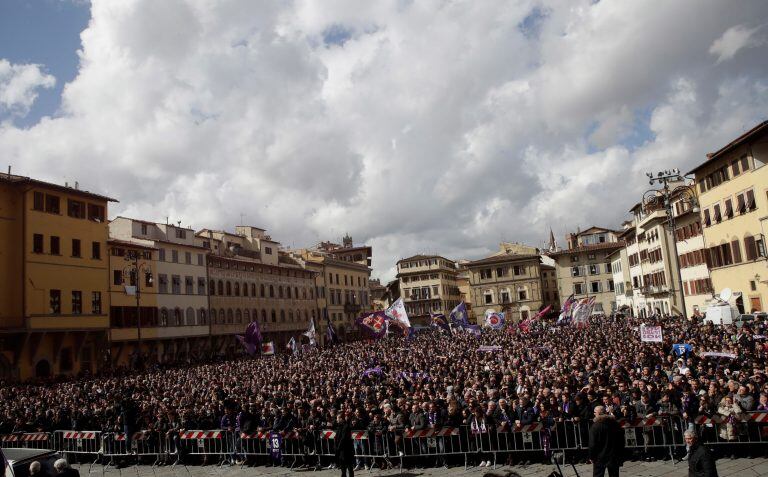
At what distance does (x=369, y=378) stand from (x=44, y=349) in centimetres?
2628

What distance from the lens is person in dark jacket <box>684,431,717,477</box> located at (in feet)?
23.4

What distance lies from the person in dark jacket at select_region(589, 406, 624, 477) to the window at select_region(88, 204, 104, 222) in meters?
41.5

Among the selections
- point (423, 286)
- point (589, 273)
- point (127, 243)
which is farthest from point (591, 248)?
point (127, 243)

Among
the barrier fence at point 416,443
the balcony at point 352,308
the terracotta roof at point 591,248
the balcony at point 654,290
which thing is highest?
the terracotta roof at point 591,248

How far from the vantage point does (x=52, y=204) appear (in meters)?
39.8

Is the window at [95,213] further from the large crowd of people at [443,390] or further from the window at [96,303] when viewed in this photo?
the large crowd of people at [443,390]

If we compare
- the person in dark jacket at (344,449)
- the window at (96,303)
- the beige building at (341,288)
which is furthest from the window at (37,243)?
the beige building at (341,288)

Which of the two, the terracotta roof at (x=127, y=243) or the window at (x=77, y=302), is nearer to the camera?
the window at (x=77, y=302)

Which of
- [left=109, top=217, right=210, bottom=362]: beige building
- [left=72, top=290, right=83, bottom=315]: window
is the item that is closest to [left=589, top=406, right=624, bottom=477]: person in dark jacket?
[left=72, top=290, right=83, bottom=315]: window

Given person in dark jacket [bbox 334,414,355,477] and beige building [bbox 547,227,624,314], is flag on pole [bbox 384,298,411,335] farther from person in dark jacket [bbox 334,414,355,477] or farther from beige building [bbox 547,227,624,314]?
beige building [bbox 547,227,624,314]

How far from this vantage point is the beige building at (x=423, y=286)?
9569cm

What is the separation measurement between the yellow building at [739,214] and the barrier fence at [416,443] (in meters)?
25.9

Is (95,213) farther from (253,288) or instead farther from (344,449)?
(344,449)

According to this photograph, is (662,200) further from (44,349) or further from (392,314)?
(44,349)
